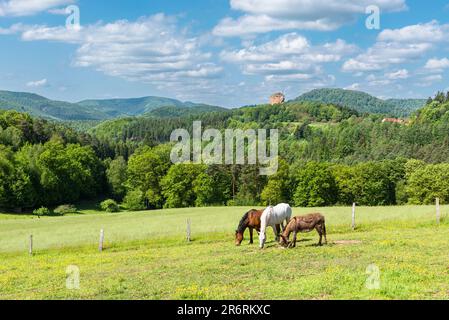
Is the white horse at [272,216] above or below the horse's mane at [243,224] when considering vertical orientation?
above

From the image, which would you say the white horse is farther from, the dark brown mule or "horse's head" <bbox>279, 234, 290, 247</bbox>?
the dark brown mule

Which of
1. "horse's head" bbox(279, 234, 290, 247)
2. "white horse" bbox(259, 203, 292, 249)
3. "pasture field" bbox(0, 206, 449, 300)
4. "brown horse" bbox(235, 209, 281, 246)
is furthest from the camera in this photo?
"brown horse" bbox(235, 209, 281, 246)

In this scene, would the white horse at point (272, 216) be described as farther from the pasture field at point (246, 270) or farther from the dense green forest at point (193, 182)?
the dense green forest at point (193, 182)

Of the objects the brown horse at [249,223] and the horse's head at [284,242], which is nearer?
the horse's head at [284,242]

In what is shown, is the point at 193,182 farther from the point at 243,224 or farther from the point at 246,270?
the point at 246,270

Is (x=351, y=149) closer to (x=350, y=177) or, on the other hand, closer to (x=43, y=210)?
(x=350, y=177)

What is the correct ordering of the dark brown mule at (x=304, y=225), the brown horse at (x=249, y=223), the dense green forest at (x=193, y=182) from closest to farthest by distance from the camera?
the dark brown mule at (x=304, y=225)
the brown horse at (x=249, y=223)
the dense green forest at (x=193, y=182)

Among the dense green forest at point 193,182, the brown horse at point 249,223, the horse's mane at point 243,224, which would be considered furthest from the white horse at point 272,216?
the dense green forest at point 193,182

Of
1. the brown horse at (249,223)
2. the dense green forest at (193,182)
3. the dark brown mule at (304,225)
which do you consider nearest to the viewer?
the dark brown mule at (304,225)

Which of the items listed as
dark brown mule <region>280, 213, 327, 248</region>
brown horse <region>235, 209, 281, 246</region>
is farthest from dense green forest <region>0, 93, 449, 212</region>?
dark brown mule <region>280, 213, 327, 248</region>

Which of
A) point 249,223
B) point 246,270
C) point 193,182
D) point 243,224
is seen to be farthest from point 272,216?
point 193,182

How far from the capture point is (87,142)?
165875 millimetres
